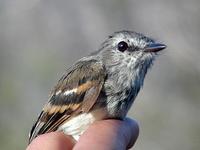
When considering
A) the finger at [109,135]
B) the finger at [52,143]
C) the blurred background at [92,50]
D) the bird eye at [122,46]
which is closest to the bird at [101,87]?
the bird eye at [122,46]

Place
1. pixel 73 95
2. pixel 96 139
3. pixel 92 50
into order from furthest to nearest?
1. pixel 92 50
2. pixel 73 95
3. pixel 96 139

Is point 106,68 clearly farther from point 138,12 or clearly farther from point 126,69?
point 138,12

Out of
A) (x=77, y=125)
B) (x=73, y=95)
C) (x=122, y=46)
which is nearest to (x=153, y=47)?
(x=122, y=46)

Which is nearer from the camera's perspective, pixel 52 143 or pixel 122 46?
pixel 52 143

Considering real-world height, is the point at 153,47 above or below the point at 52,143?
above

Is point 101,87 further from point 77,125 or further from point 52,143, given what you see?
point 52,143
